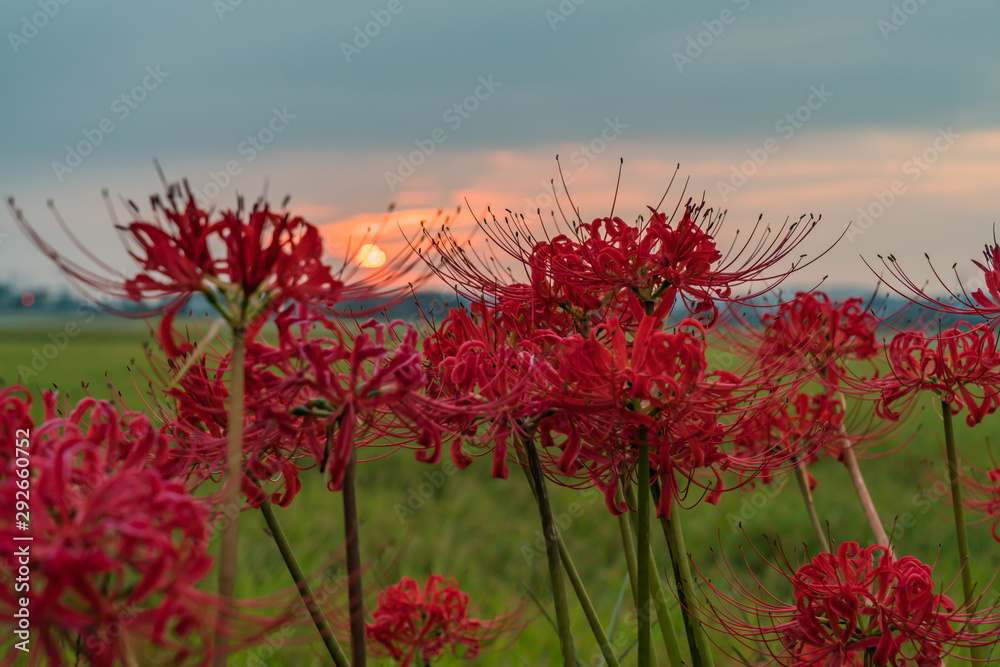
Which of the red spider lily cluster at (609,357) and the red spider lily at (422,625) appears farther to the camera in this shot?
the red spider lily at (422,625)

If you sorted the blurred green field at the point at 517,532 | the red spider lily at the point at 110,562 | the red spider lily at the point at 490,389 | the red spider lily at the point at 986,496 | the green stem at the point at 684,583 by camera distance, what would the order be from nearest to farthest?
the red spider lily at the point at 110,562 < the red spider lily at the point at 490,389 < the green stem at the point at 684,583 < the red spider lily at the point at 986,496 < the blurred green field at the point at 517,532

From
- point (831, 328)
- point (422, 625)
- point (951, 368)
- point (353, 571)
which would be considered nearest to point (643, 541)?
point (353, 571)

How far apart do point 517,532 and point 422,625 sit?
552 centimetres

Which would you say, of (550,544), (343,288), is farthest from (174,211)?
(550,544)

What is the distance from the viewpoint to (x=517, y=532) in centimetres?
836

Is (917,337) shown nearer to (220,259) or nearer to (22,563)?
(220,259)

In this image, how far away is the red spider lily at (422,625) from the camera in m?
2.92

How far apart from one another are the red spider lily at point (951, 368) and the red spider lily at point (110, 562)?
2.38 m

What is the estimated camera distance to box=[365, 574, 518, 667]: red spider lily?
2.92m

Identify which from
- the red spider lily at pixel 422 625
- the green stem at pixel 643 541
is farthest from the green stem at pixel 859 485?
the red spider lily at pixel 422 625

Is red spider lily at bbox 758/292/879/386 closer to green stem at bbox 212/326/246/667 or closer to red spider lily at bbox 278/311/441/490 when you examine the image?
red spider lily at bbox 278/311/441/490

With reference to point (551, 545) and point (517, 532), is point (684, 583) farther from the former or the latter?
point (517, 532)

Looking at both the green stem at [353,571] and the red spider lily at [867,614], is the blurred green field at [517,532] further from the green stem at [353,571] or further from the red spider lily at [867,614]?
the green stem at [353,571]

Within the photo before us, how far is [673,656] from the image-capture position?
2.31 meters
